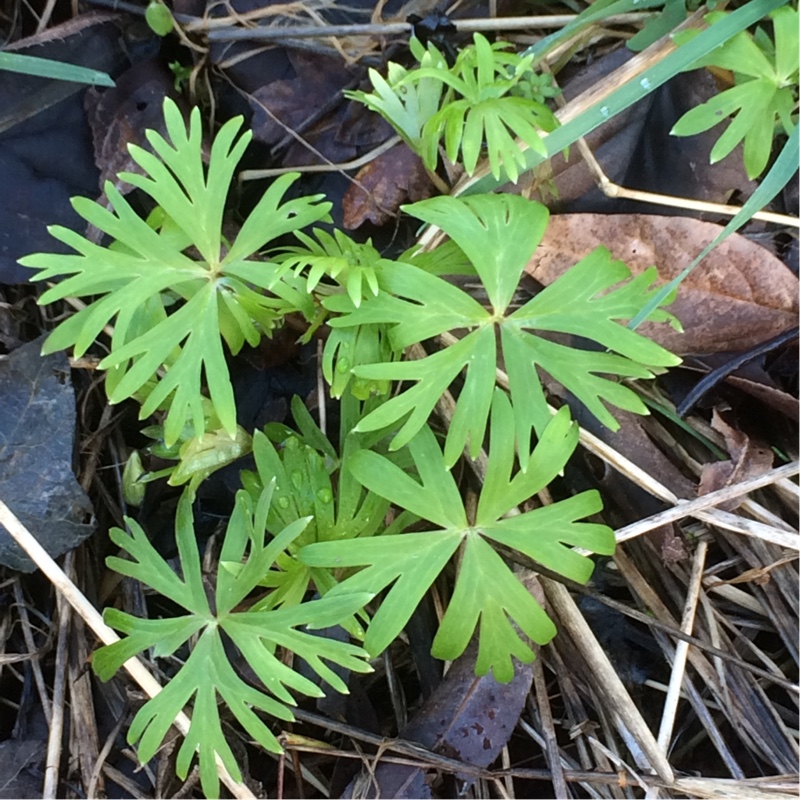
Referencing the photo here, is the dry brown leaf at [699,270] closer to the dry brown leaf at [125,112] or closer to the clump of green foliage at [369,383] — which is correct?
the clump of green foliage at [369,383]

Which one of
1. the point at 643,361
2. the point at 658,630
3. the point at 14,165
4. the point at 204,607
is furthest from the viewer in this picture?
the point at 14,165

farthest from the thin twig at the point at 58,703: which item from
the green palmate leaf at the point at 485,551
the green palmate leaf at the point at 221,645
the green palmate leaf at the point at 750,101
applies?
the green palmate leaf at the point at 750,101

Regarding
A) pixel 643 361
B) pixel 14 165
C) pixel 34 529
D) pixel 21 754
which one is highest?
pixel 14 165

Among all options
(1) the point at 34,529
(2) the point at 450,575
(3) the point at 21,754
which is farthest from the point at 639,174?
(3) the point at 21,754

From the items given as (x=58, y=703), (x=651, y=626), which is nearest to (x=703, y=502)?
(x=651, y=626)

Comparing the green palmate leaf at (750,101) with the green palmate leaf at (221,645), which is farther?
the green palmate leaf at (750,101)

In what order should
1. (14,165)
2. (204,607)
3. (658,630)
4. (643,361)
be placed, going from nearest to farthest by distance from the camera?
(643,361) < (204,607) < (658,630) < (14,165)

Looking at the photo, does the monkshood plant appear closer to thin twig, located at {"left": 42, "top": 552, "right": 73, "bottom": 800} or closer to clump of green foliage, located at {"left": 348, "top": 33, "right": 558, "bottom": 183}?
clump of green foliage, located at {"left": 348, "top": 33, "right": 558, "bottom": 183}

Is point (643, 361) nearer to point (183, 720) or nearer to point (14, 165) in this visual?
point (183, 720)
